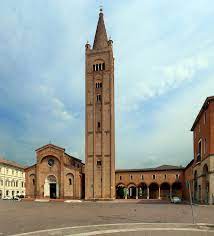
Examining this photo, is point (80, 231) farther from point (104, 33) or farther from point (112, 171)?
point (104, 33)

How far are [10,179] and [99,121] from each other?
34205 millimetres

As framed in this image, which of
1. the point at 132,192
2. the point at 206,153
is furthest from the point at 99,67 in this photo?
the point at 206,153

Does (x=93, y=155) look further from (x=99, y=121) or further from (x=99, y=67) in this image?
(x=99, y=67)

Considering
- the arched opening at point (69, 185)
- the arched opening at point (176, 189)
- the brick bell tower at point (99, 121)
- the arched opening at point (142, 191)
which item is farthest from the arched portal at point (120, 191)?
the brick bell tower at point (99, 121)

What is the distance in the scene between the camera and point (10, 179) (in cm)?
8494

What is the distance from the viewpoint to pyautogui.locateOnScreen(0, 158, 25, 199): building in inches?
3156

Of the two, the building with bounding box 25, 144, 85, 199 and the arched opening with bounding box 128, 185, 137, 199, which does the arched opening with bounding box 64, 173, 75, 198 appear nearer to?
the building with bounding box 25, 144, 85, 199

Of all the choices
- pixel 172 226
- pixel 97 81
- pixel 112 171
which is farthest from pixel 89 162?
pixel 172 226

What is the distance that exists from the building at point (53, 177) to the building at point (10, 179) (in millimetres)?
15427

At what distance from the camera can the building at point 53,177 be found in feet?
213

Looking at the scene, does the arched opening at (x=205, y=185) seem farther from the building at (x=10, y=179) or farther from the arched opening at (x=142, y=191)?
the building at (x=10, y=179)

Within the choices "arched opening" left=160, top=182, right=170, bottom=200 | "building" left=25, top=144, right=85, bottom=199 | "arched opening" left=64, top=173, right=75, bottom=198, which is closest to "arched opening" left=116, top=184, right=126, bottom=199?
"arched opening" left=160, top=182, right=170, bottom=200

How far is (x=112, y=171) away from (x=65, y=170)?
992cm

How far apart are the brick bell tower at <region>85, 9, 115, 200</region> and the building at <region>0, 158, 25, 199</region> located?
89.3 ft
